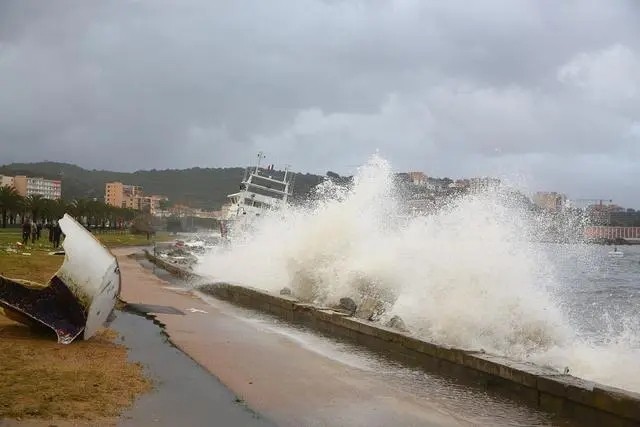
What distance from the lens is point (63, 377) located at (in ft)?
23.0

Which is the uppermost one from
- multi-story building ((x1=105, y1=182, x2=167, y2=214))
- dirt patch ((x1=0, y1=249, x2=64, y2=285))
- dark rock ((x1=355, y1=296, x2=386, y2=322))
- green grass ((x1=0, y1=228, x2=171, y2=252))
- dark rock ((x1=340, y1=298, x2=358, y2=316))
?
multi-story building ((x1=105, y1=182, x2=167, y2=214))

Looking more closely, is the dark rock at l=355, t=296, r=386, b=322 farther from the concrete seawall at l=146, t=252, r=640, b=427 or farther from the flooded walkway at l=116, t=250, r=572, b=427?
the flooded walkway at l=116, t=250, r=572, b=427

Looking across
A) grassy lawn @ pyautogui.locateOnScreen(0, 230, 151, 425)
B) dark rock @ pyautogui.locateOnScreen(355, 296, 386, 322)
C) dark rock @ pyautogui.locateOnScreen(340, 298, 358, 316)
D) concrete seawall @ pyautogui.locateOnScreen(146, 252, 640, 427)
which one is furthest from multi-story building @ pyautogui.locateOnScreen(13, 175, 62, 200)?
grassy lawn @ pyautogui.locateOnScreen(0, 230, 151, 425)

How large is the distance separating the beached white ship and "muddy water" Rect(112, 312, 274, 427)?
38853 millimetres

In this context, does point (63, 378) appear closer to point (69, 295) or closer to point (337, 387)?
point (69, 295)

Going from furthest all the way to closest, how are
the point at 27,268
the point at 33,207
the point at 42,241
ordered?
the point at 33,207
the point at 42,241
the point at 27,268

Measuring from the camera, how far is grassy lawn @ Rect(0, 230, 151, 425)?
581cm

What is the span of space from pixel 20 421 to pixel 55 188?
176 meters

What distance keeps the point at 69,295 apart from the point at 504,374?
20.4 ft

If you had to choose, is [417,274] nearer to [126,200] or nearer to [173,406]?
[173,406]

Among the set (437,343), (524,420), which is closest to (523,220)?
(437,343)

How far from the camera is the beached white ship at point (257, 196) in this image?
1935 inches

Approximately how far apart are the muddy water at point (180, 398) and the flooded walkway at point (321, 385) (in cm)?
13

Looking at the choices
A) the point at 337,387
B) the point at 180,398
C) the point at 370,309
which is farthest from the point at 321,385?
the point at 370,309
